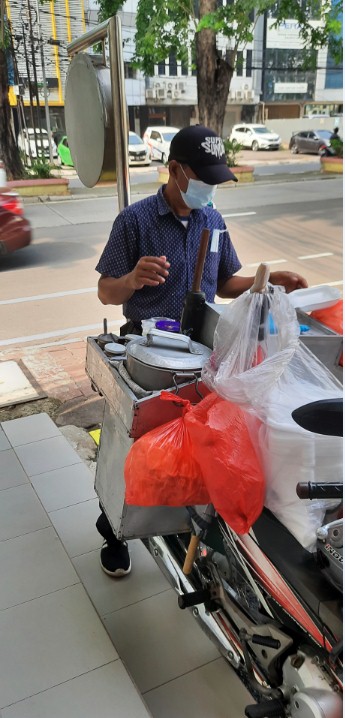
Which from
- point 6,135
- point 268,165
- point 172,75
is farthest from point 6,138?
point 172,75

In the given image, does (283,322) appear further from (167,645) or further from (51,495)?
(51,495)

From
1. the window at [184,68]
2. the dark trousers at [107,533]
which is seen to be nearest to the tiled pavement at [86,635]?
the dark trousers at [107,533]

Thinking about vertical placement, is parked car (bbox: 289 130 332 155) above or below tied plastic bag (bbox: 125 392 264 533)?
above

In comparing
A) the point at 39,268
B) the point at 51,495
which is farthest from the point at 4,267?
the point at 51,495

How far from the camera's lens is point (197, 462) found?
1.33 meters

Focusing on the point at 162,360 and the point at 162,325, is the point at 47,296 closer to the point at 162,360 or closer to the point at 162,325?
the point at 162,325

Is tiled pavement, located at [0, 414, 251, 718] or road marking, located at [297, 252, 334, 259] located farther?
road marking, located at [297, 252, 334, 259]

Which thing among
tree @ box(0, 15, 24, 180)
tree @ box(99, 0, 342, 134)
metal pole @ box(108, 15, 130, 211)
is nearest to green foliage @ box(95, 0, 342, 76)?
tree @ box(99, 0, 342, 134)

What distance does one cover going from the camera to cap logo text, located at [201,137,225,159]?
1.78 meters

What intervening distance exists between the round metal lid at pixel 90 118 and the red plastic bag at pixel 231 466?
5.03 ft

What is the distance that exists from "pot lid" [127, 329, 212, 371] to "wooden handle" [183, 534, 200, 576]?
1.68 feet

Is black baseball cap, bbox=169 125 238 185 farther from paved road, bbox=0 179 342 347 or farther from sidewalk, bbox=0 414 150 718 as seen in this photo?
paved road, bbox=0 179 342 347

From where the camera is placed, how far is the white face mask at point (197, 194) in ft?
5.96

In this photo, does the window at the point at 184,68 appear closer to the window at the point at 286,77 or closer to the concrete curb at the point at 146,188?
the concrete curb at the point at 146,188
